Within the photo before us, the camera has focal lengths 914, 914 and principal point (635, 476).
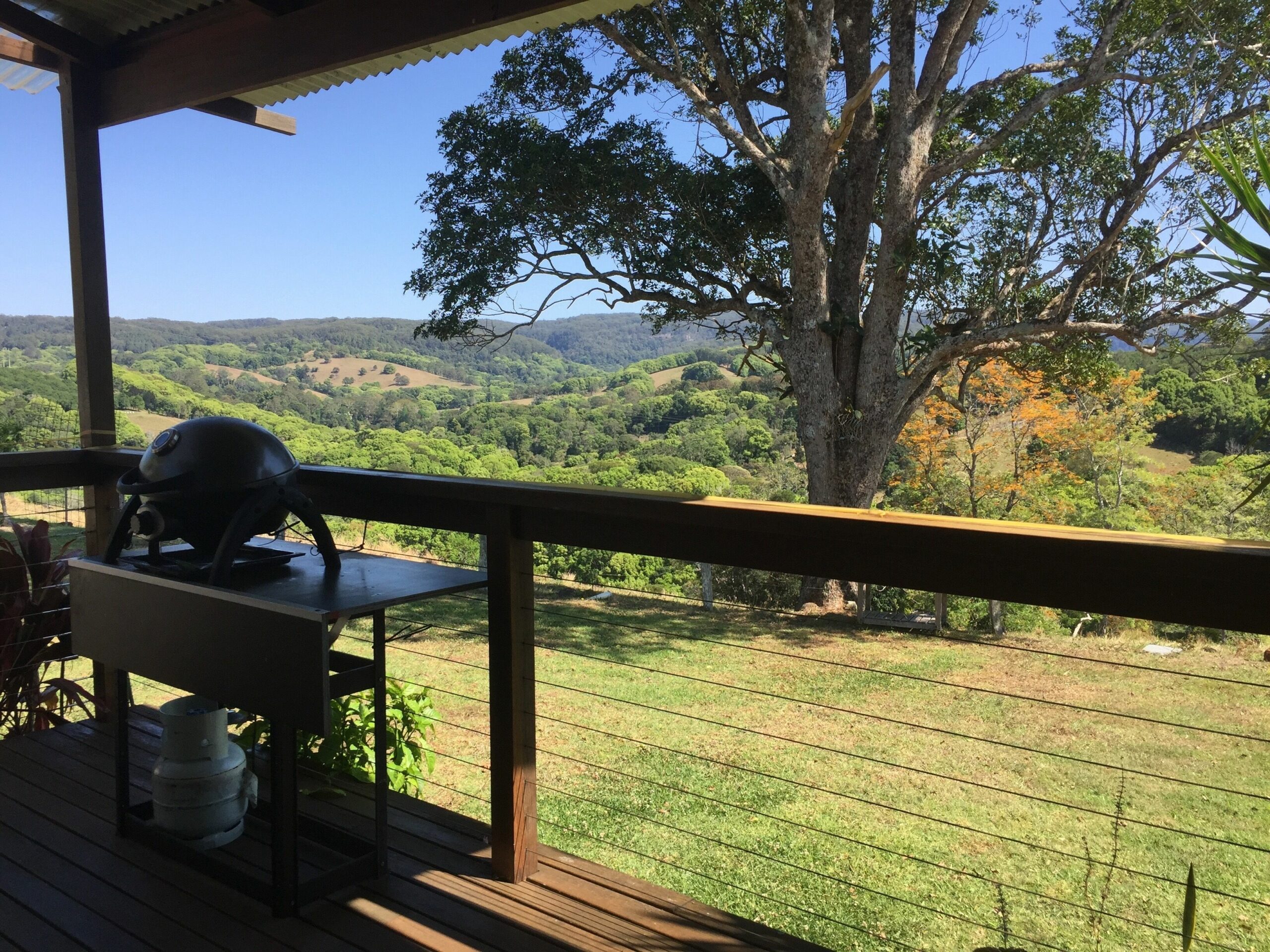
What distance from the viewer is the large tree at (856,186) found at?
8672mm

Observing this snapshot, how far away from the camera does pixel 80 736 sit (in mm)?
2766

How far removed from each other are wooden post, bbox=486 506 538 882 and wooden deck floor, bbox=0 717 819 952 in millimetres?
83

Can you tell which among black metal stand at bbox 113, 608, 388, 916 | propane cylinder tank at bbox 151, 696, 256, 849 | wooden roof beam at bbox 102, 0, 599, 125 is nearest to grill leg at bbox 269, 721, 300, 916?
black metal stand at bbox 113, 608, 388, 916

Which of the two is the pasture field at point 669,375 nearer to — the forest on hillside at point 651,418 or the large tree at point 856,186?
the forest on hillside at point 651,418

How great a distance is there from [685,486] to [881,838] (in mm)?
10938

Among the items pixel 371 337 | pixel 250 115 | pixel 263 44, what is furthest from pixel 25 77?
pixel 371 337

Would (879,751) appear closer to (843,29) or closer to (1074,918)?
(1074,918)

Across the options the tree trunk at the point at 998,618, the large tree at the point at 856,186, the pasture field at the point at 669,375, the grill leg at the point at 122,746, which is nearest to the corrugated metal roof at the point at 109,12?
the grill leg at the point at 122,746

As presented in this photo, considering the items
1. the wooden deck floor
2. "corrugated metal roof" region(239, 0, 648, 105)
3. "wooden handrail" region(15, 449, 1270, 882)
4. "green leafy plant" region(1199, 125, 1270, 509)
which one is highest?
"corrugated metal roof" region(239, 0, 648, 105)

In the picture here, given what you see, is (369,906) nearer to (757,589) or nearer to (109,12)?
(109,12)

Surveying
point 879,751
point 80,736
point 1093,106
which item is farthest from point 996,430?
point 80,736

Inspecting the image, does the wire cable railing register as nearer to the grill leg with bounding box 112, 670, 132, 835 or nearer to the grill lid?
the grill lid

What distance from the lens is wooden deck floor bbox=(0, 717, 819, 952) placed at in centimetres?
165

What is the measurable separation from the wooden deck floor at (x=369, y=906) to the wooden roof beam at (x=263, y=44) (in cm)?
187
